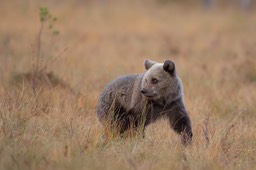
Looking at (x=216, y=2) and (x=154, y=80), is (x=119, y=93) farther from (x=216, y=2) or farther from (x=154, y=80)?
(x=216, y=2)

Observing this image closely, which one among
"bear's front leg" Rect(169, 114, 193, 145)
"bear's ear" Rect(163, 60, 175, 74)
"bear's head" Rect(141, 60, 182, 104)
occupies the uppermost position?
"bear's ear" Rect(163, 60, 175, 74)

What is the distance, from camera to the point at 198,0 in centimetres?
4688

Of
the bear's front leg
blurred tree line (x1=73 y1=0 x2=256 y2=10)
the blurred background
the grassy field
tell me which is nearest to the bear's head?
the bear's front leg

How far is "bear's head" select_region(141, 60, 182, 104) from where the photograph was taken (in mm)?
7270

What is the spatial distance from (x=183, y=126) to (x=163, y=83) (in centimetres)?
62

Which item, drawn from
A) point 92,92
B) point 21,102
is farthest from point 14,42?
point 21,102

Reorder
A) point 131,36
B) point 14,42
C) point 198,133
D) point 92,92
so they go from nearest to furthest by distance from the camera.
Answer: point 198,133 < point 92,92 < point 14,42 < point 131,36

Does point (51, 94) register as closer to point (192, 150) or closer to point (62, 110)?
point (62, 110)

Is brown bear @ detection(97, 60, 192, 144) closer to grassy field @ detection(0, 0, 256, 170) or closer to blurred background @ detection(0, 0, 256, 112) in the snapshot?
grassy field @ detection(0, 0, 256, 170)

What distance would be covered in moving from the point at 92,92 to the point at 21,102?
309 centimetres

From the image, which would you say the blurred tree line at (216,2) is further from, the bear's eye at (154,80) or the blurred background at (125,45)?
the bear's eye at (154,80)

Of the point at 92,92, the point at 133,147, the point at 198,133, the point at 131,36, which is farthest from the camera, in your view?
the point at 131,36

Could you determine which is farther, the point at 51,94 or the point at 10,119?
the point at 51,94

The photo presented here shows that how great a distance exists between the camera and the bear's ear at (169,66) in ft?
23.9
